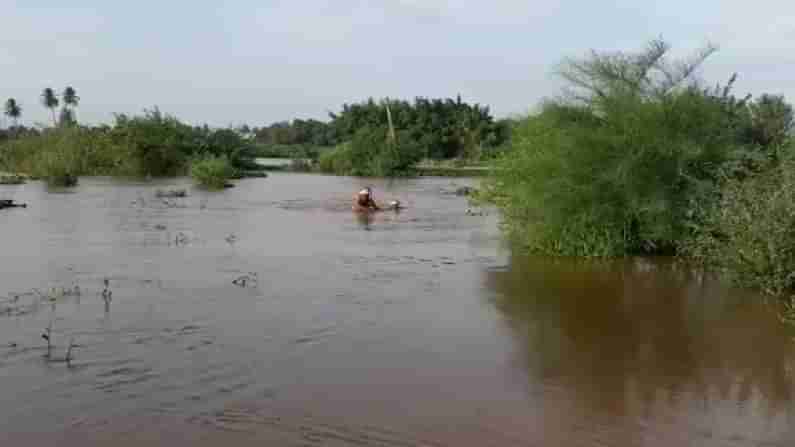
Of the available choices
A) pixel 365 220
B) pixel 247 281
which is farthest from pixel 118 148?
pixel 247 281

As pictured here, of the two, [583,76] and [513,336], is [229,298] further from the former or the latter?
[583,76]

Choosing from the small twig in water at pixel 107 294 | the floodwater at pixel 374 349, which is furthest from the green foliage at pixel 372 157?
the small twig in water at pixel 107 294

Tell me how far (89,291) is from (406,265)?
235 inches

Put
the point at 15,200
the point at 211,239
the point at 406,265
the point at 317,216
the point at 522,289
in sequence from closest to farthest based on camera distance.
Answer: the point at 522,289 < the point at 406,265 < the point at 211,239 < the point at 317,216 < the point at 15,200

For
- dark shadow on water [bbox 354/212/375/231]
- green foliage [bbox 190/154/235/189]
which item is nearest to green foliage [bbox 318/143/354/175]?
green foliage [bbox 190/154/235/189]

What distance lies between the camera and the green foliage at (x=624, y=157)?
15758 mm

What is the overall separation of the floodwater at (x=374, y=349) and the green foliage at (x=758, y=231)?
0.51m

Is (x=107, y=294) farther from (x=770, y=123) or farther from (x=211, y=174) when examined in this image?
(x=211, y=174)

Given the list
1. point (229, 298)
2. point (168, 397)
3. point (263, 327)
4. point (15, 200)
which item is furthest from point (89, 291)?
point (15, 200)

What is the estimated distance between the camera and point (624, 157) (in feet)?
51.7

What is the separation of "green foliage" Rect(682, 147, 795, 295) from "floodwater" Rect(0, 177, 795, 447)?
1.67ft

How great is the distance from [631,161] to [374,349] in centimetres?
810

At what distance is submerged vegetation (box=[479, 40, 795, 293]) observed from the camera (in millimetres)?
15641

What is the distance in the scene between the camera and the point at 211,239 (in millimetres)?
18984
